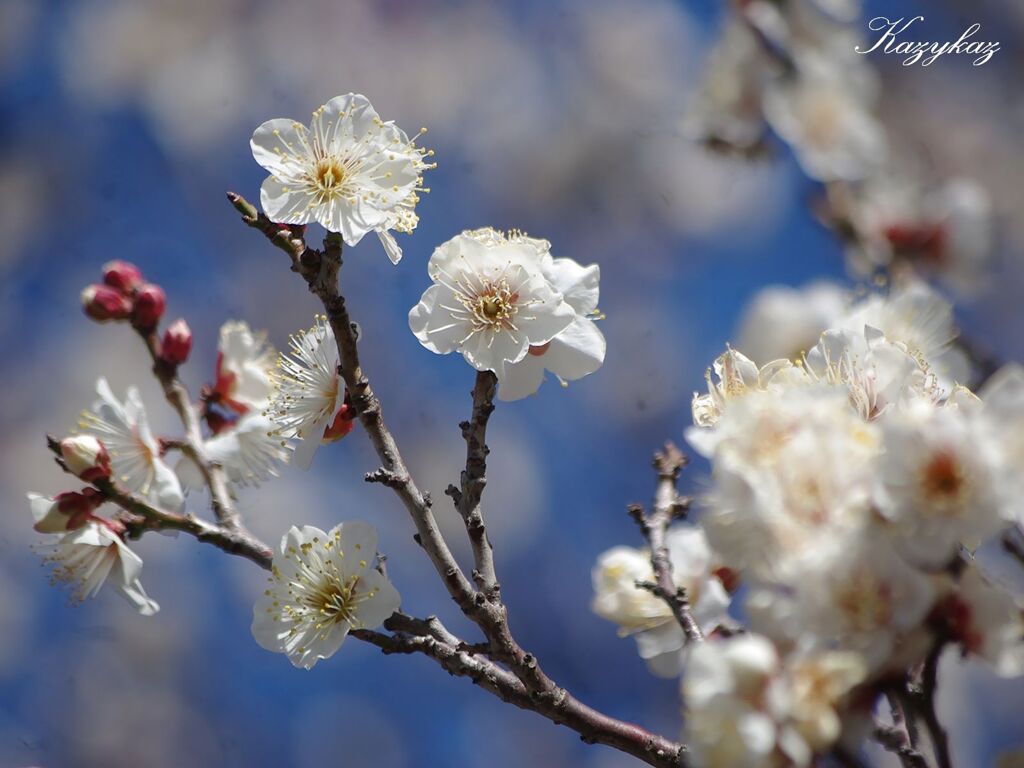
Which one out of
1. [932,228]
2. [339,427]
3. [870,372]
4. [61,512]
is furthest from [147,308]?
[932,228]

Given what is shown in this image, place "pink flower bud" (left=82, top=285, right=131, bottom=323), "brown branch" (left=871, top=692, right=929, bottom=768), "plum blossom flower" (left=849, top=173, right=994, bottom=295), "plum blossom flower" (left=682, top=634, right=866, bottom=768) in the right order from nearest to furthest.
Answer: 1. "plum blossom flower" (left=682, top=634, right=866, bottom=768)
2. "brown branch" (left=871, top=692, right=929, bottom=768)
3. "pink flower bud" (left=82, top=285, right=131, bottom=323)
4. "plum blossom flower" (left=849, top=173, right=994, bottom=295)

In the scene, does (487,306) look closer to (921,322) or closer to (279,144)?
(279,144)

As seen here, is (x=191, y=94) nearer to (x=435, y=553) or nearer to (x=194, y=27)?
(x=194, y=27)

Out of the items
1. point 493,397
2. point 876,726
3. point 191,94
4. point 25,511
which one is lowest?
point 876,726

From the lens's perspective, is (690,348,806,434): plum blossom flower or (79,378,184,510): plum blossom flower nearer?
(690,348,806,434): plum blossom flower

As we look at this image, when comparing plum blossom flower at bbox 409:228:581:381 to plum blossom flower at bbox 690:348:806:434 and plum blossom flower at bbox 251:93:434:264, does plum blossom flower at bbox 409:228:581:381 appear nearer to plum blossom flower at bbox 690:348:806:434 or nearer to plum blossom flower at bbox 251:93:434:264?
plum blossom flower at bbox 251:93:434:264

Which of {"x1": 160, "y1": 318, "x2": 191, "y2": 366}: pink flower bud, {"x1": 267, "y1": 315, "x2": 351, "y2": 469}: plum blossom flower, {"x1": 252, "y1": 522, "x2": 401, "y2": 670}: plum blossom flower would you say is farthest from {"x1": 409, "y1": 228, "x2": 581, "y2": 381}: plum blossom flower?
{"x1": 160, "y1": 318, "x2": 191, "y2": 366}: pink flower bud

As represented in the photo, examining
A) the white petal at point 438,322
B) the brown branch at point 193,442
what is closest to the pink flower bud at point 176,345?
the brown branch at point 193,442

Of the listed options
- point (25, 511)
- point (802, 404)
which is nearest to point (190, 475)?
point (802, 404)
